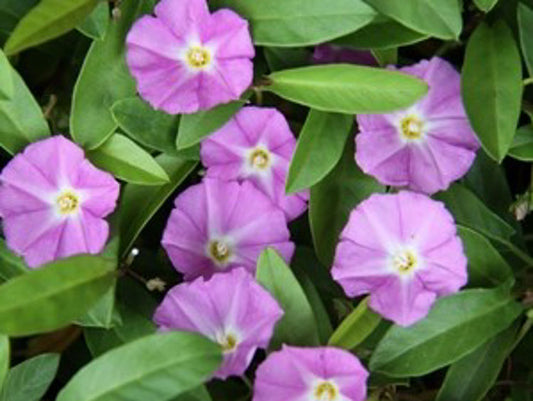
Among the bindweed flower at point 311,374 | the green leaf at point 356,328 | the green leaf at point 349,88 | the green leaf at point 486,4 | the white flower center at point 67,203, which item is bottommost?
the bindweed flower at point 311,374

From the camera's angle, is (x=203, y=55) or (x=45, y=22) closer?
(x=45, y=22)

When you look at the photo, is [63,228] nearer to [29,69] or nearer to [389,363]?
A: [29,69]

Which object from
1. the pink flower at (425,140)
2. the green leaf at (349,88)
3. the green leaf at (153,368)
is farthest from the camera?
the pink flower at (425,140)

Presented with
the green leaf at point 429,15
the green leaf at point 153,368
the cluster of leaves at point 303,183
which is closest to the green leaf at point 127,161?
the cluster of leaves at point 303,183

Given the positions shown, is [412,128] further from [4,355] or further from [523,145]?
[4,355]

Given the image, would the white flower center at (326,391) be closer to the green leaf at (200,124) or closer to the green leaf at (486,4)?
the green leaf at (200,124)

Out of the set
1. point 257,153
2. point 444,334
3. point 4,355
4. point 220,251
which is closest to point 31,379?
point 4,355

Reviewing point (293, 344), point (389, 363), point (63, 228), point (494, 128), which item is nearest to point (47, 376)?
point (63, 228)
